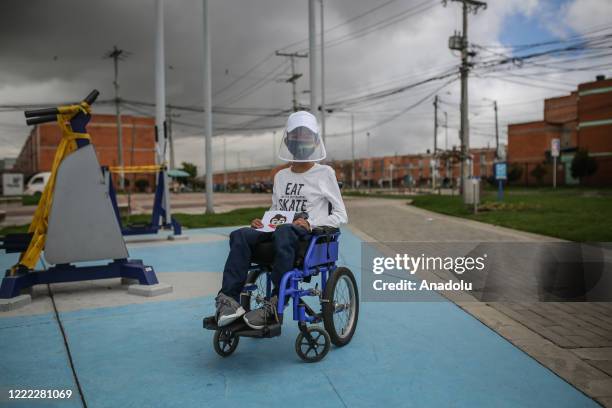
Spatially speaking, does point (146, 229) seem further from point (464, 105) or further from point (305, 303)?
point (464, 105)

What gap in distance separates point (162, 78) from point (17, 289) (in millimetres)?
7905

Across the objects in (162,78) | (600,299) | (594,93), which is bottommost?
(600,299)

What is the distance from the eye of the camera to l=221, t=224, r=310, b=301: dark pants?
11.2ft

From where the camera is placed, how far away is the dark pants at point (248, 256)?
134 inches

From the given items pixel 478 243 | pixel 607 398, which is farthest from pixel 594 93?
pixel 607 398

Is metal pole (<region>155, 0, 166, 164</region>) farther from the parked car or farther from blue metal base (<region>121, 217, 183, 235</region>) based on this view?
the parked car

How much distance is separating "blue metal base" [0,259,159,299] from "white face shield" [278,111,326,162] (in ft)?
8.55

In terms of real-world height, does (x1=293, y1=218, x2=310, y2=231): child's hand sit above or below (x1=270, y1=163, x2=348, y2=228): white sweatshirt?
below

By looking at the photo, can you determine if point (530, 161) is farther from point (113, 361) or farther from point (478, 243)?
point (113, 361)

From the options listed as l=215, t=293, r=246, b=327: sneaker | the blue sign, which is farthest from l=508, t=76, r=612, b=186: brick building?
l=215, t=293, r=246, b=327: sneaker

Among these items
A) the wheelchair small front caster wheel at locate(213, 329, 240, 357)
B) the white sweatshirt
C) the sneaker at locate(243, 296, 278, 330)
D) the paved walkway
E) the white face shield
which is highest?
the white face shield

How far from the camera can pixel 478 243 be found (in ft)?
32.7

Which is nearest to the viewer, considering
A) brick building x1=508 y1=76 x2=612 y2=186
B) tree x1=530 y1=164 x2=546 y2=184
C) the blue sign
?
the blue sign

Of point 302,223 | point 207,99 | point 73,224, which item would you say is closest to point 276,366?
point 302,223
